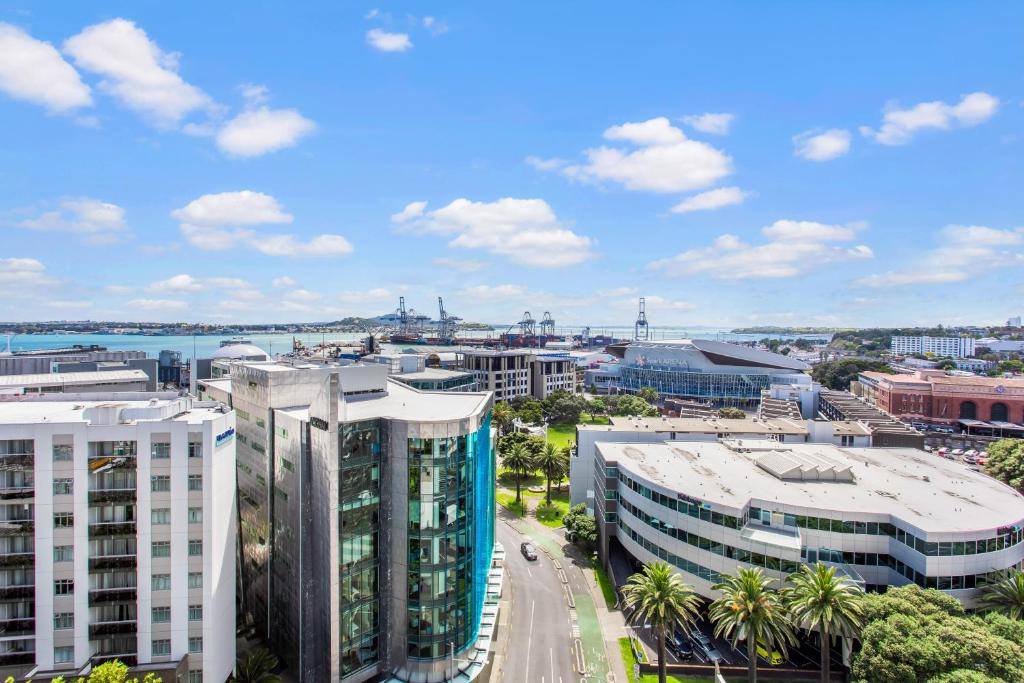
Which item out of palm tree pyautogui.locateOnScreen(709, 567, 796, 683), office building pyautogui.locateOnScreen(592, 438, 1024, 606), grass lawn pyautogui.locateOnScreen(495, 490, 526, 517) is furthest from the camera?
grass lawn pyautogui.locateOnScreen(495, 490, 526, 517)

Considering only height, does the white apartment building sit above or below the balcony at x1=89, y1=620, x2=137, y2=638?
above

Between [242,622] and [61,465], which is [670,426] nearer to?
[242,622]

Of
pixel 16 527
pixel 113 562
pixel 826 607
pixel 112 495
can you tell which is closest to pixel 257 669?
pixel 113 562

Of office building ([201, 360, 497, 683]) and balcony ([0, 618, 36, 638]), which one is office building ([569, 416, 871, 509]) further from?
balcony ([0, 618, 36, 638])

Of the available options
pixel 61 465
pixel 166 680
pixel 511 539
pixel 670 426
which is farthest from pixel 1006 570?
pixel 61 465

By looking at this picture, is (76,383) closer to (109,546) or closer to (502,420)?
(109,546)

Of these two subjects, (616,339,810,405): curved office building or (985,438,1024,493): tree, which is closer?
(985,438,1024,493): tree

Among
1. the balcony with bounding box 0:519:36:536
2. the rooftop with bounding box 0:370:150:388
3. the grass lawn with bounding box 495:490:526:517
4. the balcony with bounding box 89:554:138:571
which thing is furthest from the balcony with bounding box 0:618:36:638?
the grass lawn with bounding box 495:490:526:517
